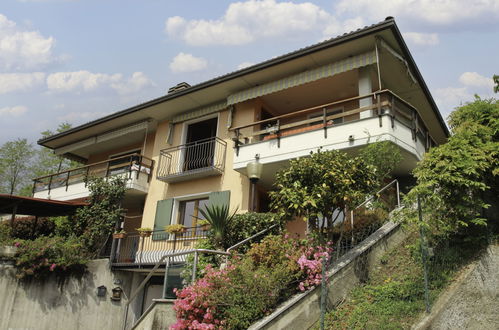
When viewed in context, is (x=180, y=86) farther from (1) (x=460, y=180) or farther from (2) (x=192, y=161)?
(1) (x=460, y=180)

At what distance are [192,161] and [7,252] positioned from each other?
22.0 feet

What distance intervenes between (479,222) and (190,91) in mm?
10605

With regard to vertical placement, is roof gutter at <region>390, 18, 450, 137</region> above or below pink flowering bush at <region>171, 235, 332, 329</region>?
above

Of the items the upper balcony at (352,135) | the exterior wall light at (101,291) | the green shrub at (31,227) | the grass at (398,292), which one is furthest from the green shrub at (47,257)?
the grass at (398,292)

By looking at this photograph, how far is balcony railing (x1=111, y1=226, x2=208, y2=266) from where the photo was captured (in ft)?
43.2

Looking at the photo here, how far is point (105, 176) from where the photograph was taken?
54.2 feet

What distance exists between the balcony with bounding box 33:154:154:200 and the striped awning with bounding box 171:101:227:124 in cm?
209

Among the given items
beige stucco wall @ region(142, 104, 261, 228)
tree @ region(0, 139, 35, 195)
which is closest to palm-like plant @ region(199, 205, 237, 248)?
beige stucco wall @ region(142, 104, 261, 228)

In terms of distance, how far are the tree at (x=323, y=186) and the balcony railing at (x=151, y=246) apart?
4234mm

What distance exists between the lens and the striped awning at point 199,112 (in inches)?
599

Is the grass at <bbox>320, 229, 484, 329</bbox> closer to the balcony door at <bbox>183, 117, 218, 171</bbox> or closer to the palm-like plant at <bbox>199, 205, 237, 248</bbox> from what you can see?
the palm-like plant at <bbox>199, 205, 237, 248</bbox>

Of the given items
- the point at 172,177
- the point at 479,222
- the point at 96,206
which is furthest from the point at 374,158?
the point at 96,206

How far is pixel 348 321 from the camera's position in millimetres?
6629

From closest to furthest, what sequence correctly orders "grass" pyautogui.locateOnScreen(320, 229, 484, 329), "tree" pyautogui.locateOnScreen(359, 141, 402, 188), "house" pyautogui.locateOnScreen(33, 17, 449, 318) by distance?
"grass" pyautogui.locateOnScreen(320, 229, 484, 329) → "tree" pyautogui.locateOnScreen(359, 141, 402, 188) → "house" pyautogui.locateOnScreen(33, 17, 449, 318)
